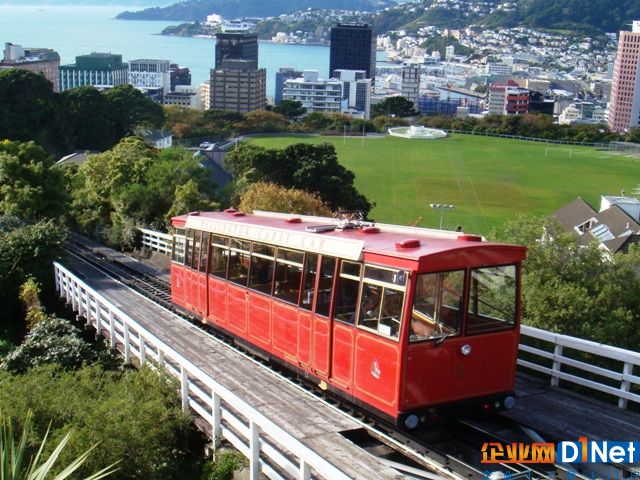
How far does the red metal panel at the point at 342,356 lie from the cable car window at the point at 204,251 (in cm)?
506

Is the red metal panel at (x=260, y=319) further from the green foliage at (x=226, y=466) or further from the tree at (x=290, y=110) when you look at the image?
the tree at (x=290, y=110)

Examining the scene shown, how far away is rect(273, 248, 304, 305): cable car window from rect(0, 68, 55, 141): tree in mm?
60281

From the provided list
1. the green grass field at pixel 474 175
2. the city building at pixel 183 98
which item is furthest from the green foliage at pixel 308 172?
the city building at pixel 183 98

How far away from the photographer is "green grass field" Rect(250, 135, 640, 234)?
74562mm

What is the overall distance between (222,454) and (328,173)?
40.5 m

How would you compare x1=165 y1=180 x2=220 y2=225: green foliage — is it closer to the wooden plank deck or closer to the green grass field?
the wooden plank deck

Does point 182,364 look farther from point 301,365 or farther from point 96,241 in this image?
point 96,241

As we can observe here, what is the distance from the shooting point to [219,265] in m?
14.6

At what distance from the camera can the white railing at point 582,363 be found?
10492 millimetres

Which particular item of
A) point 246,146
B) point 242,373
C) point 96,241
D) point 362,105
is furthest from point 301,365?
point 362,105

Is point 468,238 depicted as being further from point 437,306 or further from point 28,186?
point 28,186

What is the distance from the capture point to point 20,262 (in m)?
21.4

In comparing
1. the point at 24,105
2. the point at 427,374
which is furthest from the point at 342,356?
the point at 24,105

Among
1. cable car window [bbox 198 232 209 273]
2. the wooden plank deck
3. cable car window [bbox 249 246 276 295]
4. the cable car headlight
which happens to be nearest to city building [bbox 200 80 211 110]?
cable car window [bbox 198 232 209 273]
